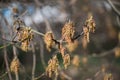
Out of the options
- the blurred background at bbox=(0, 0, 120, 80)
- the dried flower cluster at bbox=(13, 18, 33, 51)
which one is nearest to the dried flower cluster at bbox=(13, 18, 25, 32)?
the dried flower cluster at bbox=(13, 18, 33, 51)

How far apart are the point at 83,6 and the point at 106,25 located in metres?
4.02

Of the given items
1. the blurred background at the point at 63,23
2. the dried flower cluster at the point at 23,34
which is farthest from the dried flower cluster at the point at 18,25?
the blurred background at the point at 63,23

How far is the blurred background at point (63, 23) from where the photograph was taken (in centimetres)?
437

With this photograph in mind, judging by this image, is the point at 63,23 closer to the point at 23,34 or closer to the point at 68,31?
the point at 23,34

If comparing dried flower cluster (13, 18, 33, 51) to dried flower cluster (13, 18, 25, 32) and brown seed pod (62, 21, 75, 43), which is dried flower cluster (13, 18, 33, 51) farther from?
brown seed pod (62, 21, 75, 43)

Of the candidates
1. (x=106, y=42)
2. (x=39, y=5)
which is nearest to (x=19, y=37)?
(x=39, y=5)

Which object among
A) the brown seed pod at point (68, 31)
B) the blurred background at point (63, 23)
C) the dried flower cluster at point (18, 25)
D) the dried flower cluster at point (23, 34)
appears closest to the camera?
the brown seed pod at point (68, 31)

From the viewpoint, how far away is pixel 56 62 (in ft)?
9.61

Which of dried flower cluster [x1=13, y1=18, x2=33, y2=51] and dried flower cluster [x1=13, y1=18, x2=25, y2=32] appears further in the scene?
dried flower cluster [x1=13, y1=18, x2=25, y2=32]

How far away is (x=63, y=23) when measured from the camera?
624cm

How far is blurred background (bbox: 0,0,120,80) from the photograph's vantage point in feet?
14.3

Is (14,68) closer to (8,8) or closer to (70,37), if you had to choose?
(70,37)

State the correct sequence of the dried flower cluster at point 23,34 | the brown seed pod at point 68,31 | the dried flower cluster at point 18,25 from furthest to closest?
the dried flower cluster at point 18,25, the dried flower cluster at point 23,34, the brown seed pod at point 68,31

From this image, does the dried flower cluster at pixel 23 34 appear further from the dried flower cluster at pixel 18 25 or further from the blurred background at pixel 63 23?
the blurred background at pixel 63 23
